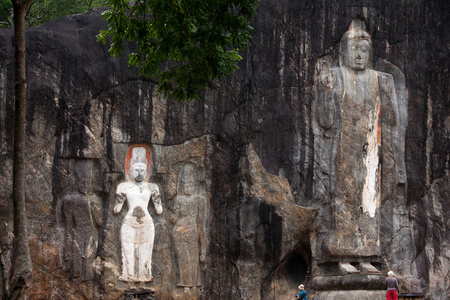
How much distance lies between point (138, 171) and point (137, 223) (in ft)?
2.97

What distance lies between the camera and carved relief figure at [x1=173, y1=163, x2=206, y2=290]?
13258 millimetres

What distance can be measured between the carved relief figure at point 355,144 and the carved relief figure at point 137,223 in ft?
9.81

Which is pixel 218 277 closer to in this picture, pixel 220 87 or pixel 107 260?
pixel 107 260

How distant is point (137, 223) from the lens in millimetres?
13203

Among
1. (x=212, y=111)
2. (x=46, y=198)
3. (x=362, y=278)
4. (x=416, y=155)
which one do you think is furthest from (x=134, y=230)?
(x=416, y=155)

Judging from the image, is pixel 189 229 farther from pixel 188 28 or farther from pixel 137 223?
pixel 188 28

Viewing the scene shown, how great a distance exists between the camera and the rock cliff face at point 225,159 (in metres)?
12.9

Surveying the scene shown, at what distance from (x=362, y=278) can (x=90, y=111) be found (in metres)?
5.43

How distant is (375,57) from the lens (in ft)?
46.1

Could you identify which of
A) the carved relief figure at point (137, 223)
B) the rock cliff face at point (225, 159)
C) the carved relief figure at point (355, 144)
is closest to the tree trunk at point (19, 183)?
the rock cliff face at point (225, 159)

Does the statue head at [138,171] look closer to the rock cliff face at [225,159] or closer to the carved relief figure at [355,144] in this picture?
the rock cliff face at [225,159]

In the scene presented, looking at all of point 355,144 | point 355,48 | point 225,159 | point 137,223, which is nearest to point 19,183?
point 137,223

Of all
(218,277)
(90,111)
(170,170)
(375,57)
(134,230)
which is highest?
(375,57)

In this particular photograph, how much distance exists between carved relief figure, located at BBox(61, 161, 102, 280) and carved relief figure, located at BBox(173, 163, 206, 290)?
4.72 feet
